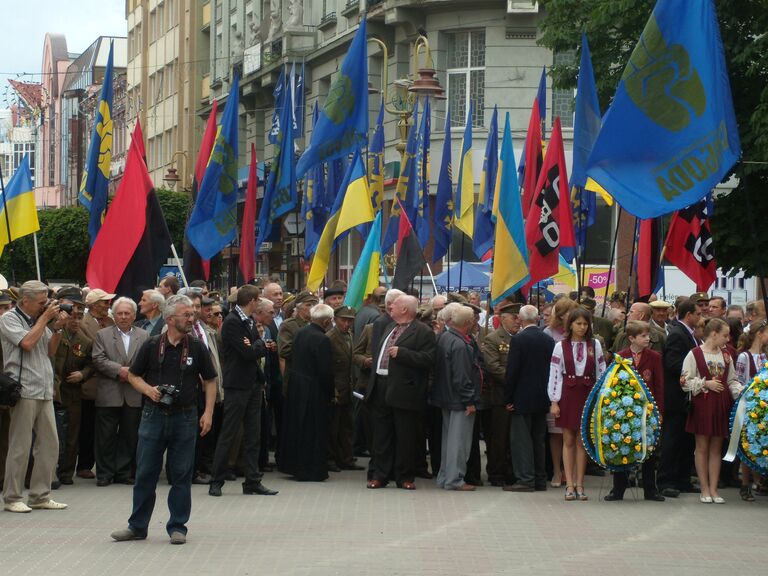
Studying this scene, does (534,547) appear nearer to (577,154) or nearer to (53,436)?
(53,436)

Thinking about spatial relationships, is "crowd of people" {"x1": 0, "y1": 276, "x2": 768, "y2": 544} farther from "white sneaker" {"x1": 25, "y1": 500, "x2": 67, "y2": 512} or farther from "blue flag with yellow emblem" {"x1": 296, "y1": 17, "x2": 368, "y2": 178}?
"blue flag with yellow emblem" {"x1": 296, "y1": 17, "x2": 368, "y2": 178}

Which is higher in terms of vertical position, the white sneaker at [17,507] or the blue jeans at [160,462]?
the blue jeans at [160,462]

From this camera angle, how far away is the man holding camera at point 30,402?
12.8 meters

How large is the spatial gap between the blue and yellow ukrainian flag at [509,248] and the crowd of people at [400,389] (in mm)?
848

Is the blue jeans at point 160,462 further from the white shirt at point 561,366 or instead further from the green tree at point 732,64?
the green tree at point 732,64

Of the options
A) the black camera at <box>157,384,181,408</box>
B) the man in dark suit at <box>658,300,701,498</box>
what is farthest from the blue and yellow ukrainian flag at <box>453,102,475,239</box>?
the black camera at <box>157,384,181,408</box>

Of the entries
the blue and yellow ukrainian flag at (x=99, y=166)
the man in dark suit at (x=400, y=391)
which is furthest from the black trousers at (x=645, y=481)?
the blue and yellow ukrainian flag at (x=99, y=166)

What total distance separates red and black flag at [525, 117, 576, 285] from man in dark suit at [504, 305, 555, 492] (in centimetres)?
261

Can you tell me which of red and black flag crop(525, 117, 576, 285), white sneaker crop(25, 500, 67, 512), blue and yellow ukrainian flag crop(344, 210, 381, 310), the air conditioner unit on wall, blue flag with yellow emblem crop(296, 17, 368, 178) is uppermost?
the air conditioner unit on wall

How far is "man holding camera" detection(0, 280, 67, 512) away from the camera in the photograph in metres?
12.8

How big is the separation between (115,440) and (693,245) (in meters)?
7.34

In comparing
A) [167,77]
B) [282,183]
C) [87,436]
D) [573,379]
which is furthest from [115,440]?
[167,77]

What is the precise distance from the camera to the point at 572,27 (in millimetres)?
28953

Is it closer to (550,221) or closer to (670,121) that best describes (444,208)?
(550,221)
